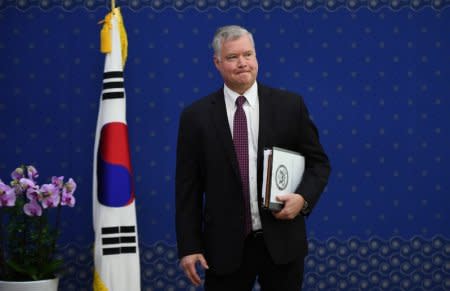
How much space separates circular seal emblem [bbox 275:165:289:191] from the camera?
218 centimetres

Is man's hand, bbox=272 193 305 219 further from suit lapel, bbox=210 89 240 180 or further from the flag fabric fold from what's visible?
the flag fabric fold

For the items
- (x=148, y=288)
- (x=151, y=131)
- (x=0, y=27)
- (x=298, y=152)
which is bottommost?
(x=148, y=288)

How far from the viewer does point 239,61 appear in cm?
229

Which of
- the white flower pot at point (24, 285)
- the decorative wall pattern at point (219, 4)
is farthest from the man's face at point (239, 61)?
the decorative wall pattern at point (219, 4)

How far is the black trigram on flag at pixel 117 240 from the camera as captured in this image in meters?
3.63

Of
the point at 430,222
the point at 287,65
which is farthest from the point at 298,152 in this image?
the point at 430,222

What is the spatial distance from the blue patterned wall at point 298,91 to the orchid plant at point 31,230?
51 cm

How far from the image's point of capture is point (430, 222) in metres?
4.19

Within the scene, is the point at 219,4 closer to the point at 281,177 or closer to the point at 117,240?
the point at 117,240

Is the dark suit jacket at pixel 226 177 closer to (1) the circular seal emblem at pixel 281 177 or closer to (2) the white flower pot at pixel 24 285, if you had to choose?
(1) the circular seal emblem at pixel 281 177

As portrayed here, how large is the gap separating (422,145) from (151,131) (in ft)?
5.29

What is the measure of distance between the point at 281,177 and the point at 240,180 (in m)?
0.13

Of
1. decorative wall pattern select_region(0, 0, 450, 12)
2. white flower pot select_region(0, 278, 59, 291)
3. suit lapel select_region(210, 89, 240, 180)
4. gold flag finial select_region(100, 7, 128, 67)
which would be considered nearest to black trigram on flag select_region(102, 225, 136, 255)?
white flower pot select_region(0, 278, 59, 291)

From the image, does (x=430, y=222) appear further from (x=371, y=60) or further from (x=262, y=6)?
(x=262, y=6)
